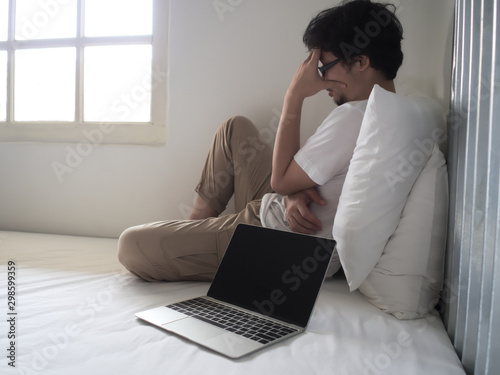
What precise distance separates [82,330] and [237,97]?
3.98 ft

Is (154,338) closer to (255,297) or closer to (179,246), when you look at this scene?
(255,297)

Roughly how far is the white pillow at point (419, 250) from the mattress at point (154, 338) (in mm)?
44

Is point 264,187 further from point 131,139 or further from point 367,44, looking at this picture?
point 131,139

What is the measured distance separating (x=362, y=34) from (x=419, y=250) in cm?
61

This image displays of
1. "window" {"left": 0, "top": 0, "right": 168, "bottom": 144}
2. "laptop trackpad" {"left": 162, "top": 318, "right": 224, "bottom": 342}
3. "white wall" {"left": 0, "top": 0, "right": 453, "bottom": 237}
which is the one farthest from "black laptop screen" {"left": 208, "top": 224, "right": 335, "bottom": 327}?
"window" {"left": 0, "top": 0, "right": 168, "bottom": 144}

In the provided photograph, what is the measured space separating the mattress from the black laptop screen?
7cm

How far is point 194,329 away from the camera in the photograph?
0.82 m

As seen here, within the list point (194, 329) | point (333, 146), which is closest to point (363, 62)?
point (333, 146)

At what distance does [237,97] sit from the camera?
5.92ft

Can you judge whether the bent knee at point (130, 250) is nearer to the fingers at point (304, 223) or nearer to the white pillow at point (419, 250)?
the fingers at point (304, 223)

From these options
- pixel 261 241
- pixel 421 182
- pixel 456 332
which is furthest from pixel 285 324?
pixel 421 182

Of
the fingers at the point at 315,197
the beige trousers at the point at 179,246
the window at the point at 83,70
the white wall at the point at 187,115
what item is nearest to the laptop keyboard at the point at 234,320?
the beige trousers at the point at 179,246

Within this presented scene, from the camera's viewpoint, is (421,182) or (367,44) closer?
(421,182)

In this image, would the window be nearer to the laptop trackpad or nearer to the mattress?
the mattress
